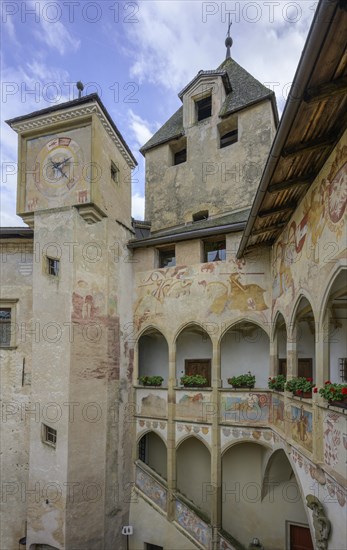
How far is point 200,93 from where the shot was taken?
50.1ft

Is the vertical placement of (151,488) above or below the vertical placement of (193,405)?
below

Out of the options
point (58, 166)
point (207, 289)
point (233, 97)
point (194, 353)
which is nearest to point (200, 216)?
point (207, 289)

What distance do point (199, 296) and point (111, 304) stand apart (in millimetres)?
2766

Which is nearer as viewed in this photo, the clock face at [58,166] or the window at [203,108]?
the clock face at [58,166]

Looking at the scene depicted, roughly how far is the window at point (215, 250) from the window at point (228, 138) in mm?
5406

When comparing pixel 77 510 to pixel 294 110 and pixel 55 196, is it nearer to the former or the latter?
pixel 55 196

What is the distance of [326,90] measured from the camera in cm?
402

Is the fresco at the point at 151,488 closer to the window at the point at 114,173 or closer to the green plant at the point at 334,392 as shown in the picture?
the green plant at the point at 334,392

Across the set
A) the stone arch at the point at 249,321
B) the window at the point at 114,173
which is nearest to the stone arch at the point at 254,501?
the stone arch at the point at 249,321

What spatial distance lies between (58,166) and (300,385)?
9082 mm

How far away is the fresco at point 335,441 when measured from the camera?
494cm

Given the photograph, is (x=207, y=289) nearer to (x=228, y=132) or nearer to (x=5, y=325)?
(x=5, y=325)

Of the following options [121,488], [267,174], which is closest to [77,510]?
[121,488]

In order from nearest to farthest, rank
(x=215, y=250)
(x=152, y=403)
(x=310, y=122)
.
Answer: (x=310, y=122) → (x=215, y=250) → (x=152, y=403)
